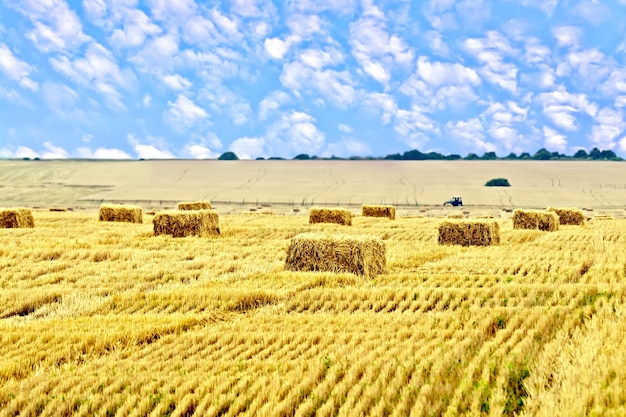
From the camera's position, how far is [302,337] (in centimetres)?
1005

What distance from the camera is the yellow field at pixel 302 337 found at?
730 cm

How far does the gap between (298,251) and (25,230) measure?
12695 millimetres

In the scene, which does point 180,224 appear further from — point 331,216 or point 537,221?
point 537,221

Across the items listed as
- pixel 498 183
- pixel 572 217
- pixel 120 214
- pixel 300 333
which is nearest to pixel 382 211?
pixel 572 217

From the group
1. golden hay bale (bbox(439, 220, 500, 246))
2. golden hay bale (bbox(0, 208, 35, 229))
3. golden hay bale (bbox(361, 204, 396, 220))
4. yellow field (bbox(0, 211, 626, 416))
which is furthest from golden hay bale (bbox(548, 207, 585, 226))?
golden hay bale (bbox(0, 208, 35, 229))

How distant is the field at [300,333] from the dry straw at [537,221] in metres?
8.98

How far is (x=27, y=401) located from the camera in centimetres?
753

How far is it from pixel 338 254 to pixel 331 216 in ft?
51.2

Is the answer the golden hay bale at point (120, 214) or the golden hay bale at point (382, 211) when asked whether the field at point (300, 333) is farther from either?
the golden hay bale at point (382, 211)

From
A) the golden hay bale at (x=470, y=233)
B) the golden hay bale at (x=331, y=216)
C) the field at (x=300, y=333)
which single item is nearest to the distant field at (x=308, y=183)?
the golden hay bale at (x=331, y=216)

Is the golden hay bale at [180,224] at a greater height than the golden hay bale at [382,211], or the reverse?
the golden hay bale at [382,211]

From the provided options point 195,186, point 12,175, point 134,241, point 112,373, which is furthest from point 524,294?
point 12,175

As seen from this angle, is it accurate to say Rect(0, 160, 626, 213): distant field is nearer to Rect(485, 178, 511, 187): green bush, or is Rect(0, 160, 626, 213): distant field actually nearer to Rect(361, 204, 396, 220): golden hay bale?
Rect(485, 178, 511, 187): green bush

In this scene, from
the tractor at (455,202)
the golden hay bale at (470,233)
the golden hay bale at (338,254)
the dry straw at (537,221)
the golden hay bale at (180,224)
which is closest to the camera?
the golden hay bale at (338,254)
